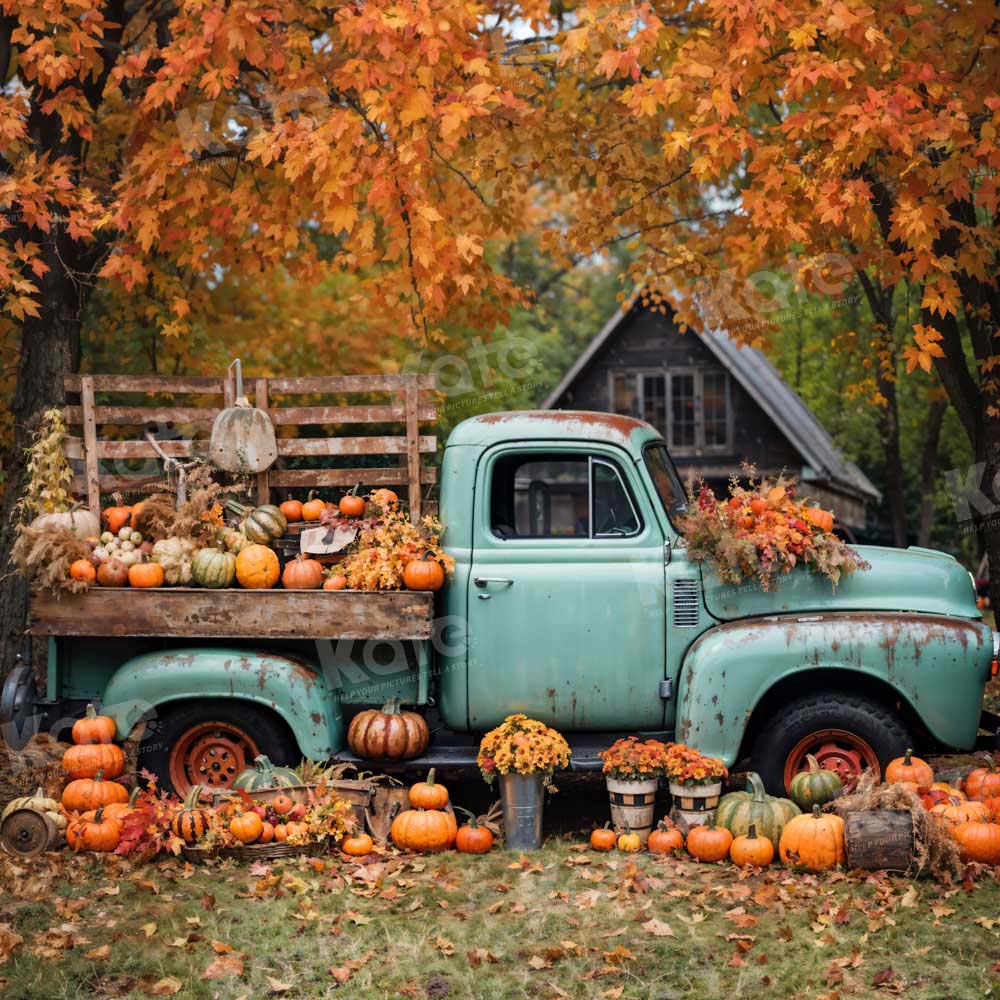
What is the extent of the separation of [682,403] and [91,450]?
1906cm

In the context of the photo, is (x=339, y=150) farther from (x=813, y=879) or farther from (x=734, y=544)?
(x=813, y=879)

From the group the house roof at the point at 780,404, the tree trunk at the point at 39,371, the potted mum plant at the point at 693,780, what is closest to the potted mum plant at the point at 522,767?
the potted mum plant at the point at 693,780

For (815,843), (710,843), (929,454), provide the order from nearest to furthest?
(815,843) → (710,843) → (929,454)

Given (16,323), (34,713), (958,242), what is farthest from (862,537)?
(34,713)

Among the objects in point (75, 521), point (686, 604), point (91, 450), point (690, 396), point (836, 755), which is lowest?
point (836, 755)

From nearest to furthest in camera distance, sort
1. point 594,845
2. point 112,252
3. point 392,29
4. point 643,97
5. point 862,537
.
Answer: point 594,845
point 392,29
point 643,97
point 112,252
point 862,537

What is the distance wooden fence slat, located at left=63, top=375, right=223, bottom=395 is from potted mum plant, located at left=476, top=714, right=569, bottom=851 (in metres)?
2.83

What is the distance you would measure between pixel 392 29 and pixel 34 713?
477cm

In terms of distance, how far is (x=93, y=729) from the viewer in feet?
22.8

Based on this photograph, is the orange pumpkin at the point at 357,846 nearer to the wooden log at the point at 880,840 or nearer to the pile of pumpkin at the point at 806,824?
the pile of pumpkin at the point at 806,824

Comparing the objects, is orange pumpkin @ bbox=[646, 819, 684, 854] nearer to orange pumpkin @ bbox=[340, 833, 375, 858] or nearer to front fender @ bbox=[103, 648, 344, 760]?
orange pumpkin @ bbox=[340, 833, 375, 858]

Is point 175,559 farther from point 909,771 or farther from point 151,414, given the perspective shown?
point 909,771

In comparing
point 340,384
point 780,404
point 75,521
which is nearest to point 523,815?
point 340,384

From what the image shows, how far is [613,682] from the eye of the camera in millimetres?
6957
